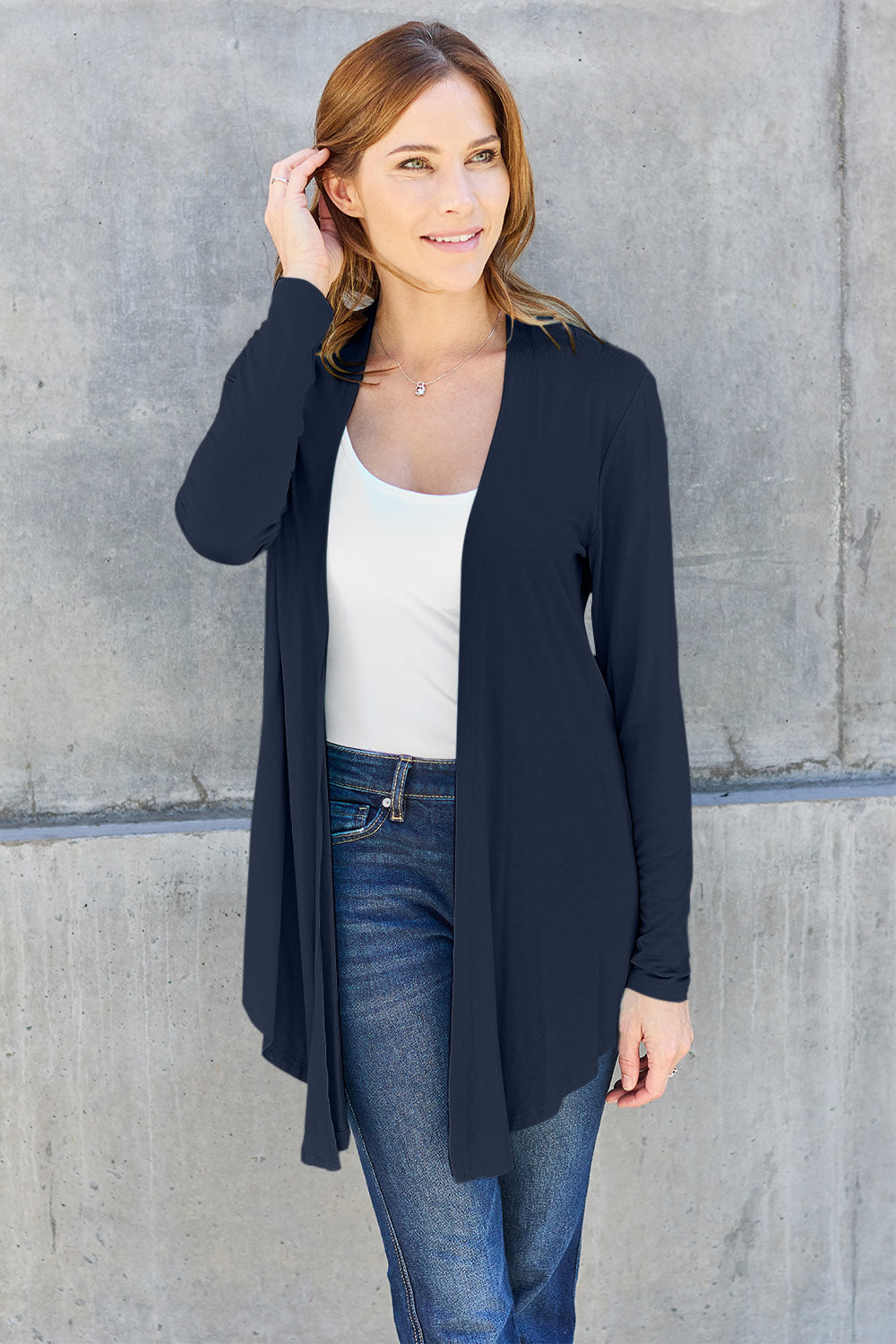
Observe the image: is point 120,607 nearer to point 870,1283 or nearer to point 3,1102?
point 3,1102

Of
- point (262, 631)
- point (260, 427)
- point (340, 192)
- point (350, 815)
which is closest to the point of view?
point (260, 427)

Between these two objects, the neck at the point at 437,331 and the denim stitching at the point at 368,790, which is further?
the neck at the point at 437,331

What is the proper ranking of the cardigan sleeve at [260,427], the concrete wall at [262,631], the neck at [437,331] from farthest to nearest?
the concrete wall at [262,631], the neck at [437,331], the cardigan sleeve at [260,427]

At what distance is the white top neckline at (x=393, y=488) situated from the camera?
5.23 ft

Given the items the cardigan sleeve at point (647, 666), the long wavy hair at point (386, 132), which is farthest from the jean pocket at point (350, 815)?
the long wavy hair at point (386, 132)

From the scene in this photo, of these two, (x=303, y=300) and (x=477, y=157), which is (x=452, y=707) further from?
(x=477, y=157)

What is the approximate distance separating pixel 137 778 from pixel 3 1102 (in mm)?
773

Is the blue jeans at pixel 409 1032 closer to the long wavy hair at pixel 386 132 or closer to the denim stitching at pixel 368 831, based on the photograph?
the denim stitching at pixel 368 831

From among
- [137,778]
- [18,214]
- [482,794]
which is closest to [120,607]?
[137,778]

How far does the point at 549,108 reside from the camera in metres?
2.39

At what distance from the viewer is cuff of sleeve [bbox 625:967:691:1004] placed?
1.66 metres

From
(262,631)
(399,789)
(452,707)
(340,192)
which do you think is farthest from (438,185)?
(262,631)

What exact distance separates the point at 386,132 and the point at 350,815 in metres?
0.99

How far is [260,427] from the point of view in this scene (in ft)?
5.00
